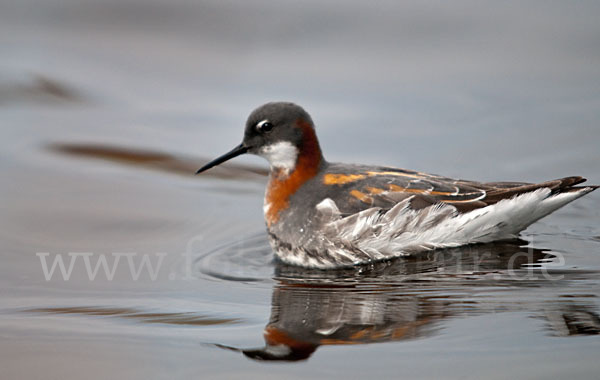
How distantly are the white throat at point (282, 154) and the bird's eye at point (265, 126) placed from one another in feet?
0.43

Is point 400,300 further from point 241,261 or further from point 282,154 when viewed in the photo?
point 282,154

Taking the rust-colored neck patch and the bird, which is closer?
the bird

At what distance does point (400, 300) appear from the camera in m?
5.61

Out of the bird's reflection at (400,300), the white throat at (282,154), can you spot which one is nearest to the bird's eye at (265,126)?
the white throat at (282,154)

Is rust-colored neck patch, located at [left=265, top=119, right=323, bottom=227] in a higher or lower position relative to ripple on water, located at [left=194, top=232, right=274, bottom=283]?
higher

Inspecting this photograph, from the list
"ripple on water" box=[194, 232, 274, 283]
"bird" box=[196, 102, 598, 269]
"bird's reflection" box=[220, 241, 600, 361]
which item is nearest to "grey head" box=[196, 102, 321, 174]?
"bird" box=[196, 102, 598, 269]

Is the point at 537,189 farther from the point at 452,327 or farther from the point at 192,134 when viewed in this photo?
the point at 192,134

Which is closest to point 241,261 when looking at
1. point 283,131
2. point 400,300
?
point 283,131

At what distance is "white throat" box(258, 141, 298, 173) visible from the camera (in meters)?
7.22

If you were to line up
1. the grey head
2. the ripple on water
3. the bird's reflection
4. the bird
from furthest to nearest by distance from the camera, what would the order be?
1. the grey head
2. the bird
3. the ripple on water
4. the bird's reflection

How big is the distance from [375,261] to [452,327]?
192cm

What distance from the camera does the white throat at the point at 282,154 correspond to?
7.22 meters

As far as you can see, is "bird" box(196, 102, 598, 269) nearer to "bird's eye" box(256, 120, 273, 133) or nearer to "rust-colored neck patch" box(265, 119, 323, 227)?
"rust-colored neck patch" box(265, 119, 323, 227)

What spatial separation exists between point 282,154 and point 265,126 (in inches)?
10.7
